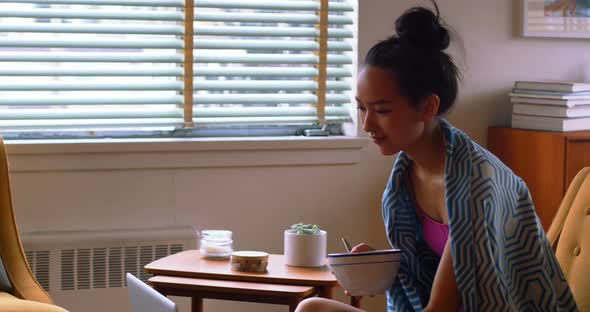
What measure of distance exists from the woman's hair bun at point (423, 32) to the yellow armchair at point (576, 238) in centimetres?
59

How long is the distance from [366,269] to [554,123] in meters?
1.55

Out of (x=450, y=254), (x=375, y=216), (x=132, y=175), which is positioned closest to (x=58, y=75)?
(x=132, y=175)

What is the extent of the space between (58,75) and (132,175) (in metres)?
0.43

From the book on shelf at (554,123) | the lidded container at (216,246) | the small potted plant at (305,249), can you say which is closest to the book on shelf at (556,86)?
the book on shelf at (554,123)

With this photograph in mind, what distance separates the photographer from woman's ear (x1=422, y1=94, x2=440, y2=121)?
1964 mm

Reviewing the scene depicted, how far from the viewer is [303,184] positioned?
339 centimetres

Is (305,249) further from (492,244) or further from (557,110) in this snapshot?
(557,110)

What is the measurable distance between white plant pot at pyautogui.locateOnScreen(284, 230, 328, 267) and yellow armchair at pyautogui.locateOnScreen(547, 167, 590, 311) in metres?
0.68

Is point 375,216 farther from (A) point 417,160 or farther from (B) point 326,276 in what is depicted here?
(A) point 417,160

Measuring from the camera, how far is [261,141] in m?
3.30

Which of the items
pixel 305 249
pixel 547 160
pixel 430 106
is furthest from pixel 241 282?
pixel 547 160

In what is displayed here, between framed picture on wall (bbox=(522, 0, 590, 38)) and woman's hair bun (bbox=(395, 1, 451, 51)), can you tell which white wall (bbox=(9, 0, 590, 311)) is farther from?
woman's hair bun (bbox=(395, 1, 451, 51))

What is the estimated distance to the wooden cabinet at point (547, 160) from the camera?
10.4 ft

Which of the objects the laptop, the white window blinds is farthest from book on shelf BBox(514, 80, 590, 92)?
the laptop
